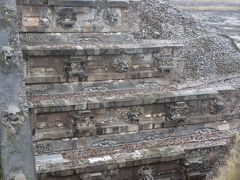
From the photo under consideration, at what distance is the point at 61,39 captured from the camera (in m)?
15.2

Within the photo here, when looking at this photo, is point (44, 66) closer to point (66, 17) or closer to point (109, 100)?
point (66, 17)

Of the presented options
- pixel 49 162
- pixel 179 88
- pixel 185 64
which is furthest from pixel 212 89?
pixel 49 162

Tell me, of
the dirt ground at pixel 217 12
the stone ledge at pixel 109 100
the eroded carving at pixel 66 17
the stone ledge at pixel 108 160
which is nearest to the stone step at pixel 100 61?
the stone ledge at pixel 109 100

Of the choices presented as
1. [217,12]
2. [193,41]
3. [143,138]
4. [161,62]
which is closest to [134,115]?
[143,138]

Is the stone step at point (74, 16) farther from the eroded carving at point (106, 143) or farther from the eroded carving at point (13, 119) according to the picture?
the eroded carving at point (13, 119)

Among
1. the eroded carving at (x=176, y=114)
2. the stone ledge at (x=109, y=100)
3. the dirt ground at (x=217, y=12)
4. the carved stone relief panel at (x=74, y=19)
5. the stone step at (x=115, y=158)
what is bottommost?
the stone step at (x=115, y=158)

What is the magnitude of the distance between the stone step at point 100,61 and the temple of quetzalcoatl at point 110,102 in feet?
0.11

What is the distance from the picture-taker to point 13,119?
1009 cm

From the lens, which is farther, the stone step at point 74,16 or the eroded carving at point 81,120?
the stone step at point 74,16

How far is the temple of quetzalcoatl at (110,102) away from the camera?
40.6 feet

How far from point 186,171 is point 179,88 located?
387 cm

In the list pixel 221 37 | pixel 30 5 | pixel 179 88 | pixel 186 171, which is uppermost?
pixel 30 5

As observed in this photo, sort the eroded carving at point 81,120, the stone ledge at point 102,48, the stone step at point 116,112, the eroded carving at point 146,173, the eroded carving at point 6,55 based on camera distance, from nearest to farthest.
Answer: the eroded carving at point 6,55 < the eroded carving at point 146,173 < the stone step at point 116,112 < the eroded carving at point 81,120 < the stone ledge at point 102,48

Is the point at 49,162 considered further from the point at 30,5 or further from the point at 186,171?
the point at 30,5
